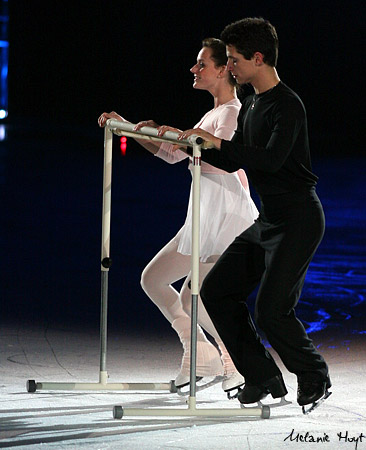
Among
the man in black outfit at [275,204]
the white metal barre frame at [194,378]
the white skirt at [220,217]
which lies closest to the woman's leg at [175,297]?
the white skirt at [220,217]

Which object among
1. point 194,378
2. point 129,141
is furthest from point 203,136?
point 129,141

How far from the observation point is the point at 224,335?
19.5ft

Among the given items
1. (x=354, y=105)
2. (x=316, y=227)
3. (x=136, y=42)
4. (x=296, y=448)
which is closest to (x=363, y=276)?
(x=316, y=227)

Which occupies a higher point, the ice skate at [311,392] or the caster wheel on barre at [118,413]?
the ice skate at [311,392]

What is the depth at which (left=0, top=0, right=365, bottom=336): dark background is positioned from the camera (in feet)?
33.7

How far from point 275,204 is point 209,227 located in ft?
2.99

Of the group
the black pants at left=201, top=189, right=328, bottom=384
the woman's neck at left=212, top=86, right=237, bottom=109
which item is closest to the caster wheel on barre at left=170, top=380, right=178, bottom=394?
the black pants at left=201, top=189, right=328, bottom=384

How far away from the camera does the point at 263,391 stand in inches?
234

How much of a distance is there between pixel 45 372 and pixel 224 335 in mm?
1447

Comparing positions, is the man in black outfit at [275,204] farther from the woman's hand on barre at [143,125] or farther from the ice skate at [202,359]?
the ice skate at [202,359]

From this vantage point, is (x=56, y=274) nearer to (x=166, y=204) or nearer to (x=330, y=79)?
(x=166, y=204)

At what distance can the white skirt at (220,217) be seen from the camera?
6520 mm
